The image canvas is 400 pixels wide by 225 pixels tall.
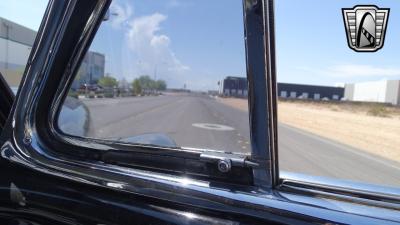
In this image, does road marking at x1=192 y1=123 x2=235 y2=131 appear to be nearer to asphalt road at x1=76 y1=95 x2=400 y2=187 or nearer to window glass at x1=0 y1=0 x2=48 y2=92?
asphalt road at x1=76 y1=95 x2=400 y2=187

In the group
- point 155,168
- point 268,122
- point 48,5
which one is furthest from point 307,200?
point 48,5

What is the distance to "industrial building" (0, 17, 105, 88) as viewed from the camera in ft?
5.43

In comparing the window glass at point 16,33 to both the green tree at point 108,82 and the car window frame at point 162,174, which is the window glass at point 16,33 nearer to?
the car window frame at point 162,174

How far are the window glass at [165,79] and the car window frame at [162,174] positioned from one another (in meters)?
0.09

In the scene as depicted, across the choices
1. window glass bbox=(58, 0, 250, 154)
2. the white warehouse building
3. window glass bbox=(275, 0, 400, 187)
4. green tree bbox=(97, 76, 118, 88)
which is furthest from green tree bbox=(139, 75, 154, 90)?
the white warehouse building

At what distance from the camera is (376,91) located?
1653 mm

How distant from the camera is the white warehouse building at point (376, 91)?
151cm

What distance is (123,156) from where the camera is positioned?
1.50m

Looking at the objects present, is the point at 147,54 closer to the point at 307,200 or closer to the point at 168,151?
the point at 168,151

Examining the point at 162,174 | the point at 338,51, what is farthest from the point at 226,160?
the point at 338,51

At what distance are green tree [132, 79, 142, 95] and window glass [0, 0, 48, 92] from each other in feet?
1.35

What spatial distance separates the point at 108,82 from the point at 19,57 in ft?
1.27

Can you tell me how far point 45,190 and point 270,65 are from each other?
884mm

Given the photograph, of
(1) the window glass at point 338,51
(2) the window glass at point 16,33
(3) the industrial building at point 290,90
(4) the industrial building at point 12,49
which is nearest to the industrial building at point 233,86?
(3) the industrial building at point 290,90
